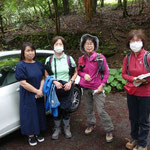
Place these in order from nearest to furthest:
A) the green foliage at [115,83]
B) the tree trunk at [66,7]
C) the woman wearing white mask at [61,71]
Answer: the woman wearing white mask at [61,71]
the green foliage at [115,83]
the tree trunk at [66,7]

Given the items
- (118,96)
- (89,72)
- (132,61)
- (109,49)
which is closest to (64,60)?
(89,72)

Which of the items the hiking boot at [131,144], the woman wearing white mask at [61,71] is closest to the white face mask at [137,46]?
the woman wearing white mask at [61,71]

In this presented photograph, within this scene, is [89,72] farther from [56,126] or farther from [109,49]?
[109,49]

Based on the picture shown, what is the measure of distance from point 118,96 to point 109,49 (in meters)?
3.28

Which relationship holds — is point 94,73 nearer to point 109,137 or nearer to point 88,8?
point 109,137

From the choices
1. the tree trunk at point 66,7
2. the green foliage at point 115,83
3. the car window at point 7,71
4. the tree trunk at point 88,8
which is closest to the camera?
the car window at point 7,71

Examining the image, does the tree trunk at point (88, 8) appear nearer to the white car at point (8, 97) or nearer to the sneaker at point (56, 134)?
the white car at point (8, 97)

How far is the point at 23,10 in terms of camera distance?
327 inches

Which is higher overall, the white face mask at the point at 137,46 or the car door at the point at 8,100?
the white face mask at the point at 137,46

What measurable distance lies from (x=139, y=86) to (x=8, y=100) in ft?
7.01

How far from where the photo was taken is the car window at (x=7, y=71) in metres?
3.41

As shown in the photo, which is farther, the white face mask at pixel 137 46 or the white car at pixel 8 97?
the white car at pixel 8 97

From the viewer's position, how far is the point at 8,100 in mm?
3238

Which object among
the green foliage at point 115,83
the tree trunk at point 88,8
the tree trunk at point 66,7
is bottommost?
the green foliage at point 115,83
